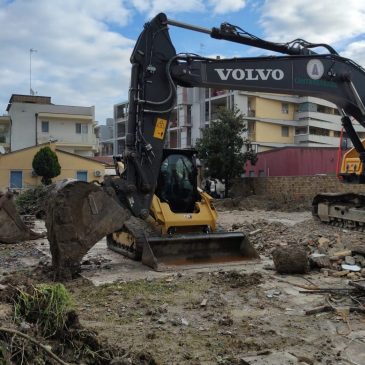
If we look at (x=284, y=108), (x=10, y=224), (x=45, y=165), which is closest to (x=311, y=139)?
(x=284, y=108)

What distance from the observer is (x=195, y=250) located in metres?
8.82

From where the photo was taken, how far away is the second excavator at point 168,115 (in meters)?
7.77

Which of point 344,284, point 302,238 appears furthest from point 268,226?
point 344,284

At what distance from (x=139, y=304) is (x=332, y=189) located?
1963 cm

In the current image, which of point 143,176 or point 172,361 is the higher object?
point 143,176

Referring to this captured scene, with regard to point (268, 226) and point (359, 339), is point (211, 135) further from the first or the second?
point (359, 339)

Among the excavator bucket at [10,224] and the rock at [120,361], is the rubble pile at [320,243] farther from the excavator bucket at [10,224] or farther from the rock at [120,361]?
the excavator bucket at [10,224]

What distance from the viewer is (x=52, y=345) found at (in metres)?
3.74

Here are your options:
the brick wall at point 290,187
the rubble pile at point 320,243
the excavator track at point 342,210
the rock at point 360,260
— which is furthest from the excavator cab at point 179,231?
the brick wall at point 290,187

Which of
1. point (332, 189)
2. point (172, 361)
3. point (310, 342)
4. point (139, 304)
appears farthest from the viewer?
point (332, 189)

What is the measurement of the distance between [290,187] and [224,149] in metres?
4.84

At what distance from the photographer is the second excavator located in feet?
25.5

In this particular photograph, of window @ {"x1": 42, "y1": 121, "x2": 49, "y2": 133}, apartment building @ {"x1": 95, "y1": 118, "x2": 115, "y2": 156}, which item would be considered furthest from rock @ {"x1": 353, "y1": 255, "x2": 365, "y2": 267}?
apartment building @ {"x1": 95, "y1": 118, "x2": 115, "y2": 156}

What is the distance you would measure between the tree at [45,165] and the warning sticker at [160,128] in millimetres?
28520
